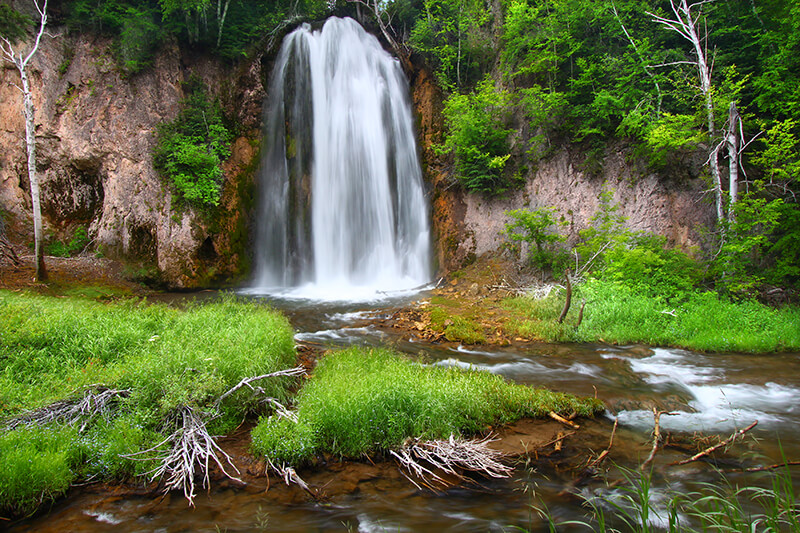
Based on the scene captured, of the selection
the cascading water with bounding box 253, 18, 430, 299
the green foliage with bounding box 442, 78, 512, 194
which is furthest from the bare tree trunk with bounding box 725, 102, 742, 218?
the cascading water with bounding box 253, 18, 430, 299

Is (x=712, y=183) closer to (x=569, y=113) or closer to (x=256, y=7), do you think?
(x=569, y=113)

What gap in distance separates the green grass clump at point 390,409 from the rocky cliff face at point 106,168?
10886 mm

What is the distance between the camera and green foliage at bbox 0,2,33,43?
1195cm

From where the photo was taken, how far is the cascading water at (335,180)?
1515 cm

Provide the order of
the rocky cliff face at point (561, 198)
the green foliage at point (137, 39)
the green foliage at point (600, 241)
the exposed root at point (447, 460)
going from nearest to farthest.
A: the exposed root at point (447, 460), the green foliage at point (600, 241), the rocky cliff face at point (561, 198), the green foliage at point (137, 39)

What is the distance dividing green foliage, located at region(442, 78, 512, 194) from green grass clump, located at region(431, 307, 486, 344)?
6.40m

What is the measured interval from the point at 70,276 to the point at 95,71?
318 inches

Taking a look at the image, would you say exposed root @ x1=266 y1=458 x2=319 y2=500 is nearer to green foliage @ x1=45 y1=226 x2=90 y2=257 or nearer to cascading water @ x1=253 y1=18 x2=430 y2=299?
cascading water @ x1=253 y1=18 x2=430 y2=299

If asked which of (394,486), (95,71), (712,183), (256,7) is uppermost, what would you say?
(256,7)

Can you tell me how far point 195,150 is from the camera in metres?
13.6

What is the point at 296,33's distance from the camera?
54.6ft

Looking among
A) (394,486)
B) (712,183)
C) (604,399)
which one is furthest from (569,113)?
(394,486)

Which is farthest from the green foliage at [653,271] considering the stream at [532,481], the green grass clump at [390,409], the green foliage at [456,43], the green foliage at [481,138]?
the green foliage at [456,43]

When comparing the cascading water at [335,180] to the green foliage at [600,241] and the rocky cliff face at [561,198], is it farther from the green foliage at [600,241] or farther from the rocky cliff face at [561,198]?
→ the green foliage at [600,241]
